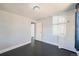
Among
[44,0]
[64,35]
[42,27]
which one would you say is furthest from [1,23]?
[42,27]

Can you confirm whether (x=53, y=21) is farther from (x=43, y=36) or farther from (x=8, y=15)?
(x=8, y=15)

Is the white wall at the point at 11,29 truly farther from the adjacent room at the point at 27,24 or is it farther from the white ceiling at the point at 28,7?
the white ceiling at the point at 28,7

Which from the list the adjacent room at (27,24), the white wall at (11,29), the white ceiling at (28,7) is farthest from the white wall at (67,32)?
the white wall at (11,29)

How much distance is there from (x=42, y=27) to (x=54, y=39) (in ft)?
5.70

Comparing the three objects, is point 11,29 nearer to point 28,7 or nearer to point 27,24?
point 28,7

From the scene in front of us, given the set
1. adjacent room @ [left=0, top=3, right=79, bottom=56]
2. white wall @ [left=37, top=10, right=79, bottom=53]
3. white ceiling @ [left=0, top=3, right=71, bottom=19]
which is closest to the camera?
white ceiling @ [left=0, top=3, right=71, bottom=19]

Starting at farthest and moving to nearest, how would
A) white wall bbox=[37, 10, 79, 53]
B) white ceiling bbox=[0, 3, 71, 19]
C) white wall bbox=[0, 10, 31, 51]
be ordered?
white wall bbox=[37, 10, 79, 53] < white wall bbox=[0, 10, 31, 51] < white ceiling bbox=[0, 3, 71, 19]

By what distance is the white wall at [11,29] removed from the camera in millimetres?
4048

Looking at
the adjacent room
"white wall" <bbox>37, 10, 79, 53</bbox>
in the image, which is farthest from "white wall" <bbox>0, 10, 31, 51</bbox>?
"white wall" <bbox>37, 10, 79, 53</bbox>

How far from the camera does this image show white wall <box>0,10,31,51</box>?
405cm

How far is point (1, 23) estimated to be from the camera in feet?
13.0

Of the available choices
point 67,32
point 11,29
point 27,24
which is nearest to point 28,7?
point 11,29

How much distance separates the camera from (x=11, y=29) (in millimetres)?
4633

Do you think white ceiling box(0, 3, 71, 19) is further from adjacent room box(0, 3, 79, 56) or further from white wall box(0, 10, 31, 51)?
white wall box(0, 10, 31, 51)
